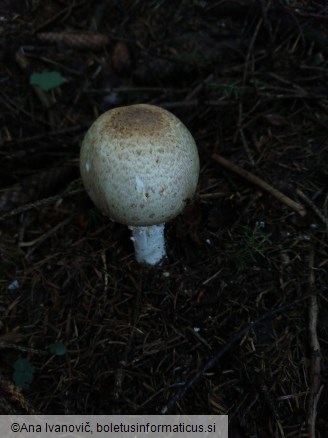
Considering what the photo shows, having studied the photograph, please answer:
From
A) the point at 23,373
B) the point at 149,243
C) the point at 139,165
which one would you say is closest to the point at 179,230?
the point at 149,243

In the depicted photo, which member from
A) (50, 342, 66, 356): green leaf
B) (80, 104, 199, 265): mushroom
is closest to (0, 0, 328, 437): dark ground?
(50, 342, 66, 356): green leaf

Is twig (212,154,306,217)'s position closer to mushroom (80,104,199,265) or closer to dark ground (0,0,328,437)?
dark ground (0,0,328,437)

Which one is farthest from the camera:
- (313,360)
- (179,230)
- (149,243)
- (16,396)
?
(179,230)

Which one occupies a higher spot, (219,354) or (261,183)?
(261,183)

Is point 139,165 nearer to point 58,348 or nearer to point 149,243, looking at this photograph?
point 149,243

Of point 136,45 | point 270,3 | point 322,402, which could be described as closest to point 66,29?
point 136,45

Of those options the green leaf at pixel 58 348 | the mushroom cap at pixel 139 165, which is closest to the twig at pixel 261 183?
→ the mushroom cap at pixel 139 165

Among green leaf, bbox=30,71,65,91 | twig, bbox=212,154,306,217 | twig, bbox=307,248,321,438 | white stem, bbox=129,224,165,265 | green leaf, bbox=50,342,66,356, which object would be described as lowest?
green leaf, bbox=50,342,66,356
